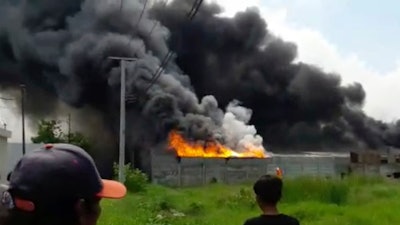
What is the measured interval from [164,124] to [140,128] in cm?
171

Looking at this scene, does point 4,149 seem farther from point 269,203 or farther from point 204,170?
point 269,203

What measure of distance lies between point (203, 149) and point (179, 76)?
21.4 feet

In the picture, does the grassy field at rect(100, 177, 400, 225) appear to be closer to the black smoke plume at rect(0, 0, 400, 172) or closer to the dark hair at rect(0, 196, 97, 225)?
the dark hair at rect(0, 196, 97, 225)

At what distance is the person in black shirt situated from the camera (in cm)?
538

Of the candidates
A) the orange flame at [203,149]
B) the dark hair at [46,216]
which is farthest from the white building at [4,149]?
the dark hair at [46,216]

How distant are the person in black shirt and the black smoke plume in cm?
4063

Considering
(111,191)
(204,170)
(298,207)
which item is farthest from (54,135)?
(111,191)

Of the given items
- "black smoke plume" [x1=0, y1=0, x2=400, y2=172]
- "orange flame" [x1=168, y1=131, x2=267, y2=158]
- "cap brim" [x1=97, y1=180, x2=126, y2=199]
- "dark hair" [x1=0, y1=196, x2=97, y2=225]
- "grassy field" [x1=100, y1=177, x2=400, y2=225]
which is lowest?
"grassy field" [x1=100, y1=177, x2=400, y2=225]

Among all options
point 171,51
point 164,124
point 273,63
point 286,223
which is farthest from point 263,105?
point 286,223

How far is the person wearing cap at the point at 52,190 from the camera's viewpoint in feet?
6.97

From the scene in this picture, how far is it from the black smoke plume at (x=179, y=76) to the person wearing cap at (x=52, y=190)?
1735 inches

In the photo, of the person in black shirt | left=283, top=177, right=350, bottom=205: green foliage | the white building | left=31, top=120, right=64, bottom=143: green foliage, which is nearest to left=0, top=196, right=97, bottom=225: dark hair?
the person in black shirt

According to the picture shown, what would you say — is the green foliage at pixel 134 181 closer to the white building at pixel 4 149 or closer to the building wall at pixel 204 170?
the building wall at pixel 204 170

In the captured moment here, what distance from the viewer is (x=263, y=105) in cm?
5638
